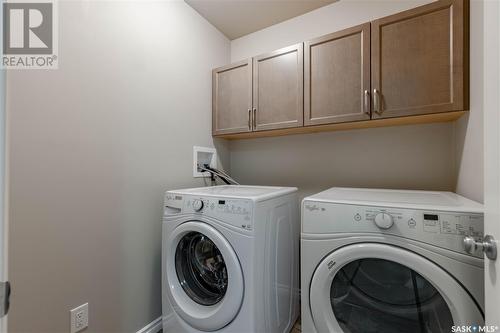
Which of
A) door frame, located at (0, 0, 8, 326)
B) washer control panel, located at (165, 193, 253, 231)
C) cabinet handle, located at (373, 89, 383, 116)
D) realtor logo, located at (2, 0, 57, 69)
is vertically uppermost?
realtor logo, located at (2, 0, 57, 69)

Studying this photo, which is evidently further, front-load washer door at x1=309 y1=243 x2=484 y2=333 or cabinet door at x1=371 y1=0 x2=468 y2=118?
cabinet door at x1=371 y1=0 x2=468 y2=118

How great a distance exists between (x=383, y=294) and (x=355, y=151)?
100 cm

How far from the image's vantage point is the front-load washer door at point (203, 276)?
1.13 m

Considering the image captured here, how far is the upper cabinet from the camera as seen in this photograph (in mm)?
1164

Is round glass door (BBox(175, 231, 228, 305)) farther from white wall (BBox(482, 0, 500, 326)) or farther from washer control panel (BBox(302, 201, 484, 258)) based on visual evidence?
white wall (BBox(482, 0, 500, 326))

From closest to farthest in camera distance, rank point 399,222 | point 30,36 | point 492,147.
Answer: point 492,147, point 399,222, point 30,36

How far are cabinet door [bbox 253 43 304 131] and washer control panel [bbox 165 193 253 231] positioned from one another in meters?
0.76

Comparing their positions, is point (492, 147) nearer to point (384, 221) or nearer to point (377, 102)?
point (384, 221)

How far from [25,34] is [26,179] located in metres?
0.64

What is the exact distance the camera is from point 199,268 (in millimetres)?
1414

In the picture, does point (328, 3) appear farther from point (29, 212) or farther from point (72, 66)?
point (29, 212)

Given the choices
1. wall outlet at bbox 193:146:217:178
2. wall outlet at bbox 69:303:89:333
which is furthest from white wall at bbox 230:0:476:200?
wall outlet at bbox 69:303:89:333

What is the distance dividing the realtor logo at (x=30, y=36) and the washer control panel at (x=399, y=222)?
1.37m

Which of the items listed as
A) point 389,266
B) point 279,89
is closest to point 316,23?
point 279,89
